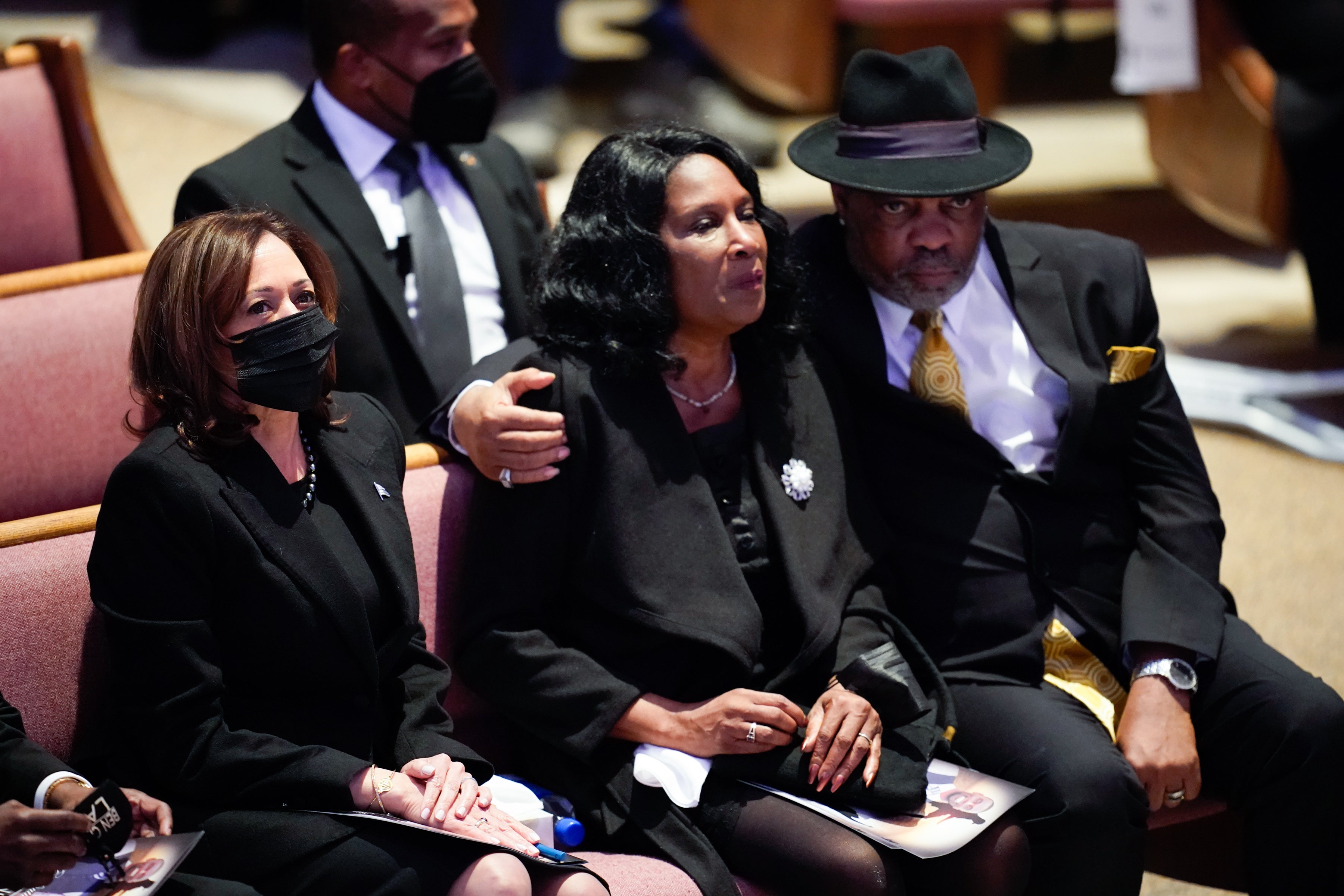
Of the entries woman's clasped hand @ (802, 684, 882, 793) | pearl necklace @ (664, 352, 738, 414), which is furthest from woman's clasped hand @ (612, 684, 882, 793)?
pearl necklace @ (664, 352, 738, 414)

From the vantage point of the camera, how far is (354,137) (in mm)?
3002

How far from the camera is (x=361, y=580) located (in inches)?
81.1

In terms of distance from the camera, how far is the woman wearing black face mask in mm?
1892

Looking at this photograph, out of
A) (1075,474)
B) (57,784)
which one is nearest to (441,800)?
(57,784)

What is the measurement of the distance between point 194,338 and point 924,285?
1.22 metres

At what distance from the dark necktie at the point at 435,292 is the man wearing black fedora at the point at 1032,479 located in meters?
0.54

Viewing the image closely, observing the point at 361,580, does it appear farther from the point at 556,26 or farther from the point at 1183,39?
the point at 556,26

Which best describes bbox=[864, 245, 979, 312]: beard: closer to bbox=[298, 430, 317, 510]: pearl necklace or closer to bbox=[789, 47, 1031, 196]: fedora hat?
bbox=[789, 47, 1031, 196]: fedora hat

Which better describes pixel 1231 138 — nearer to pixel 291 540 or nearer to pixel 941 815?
pixel 941 815

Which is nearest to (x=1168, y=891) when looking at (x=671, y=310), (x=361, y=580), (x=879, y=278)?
(x=879, y=278)

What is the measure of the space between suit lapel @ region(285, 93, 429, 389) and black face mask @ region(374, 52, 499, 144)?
0.19 metres

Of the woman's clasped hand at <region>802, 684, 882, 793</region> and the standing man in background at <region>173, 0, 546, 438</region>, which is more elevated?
the standing man in background at <region>173, 0, 546, 438</region>

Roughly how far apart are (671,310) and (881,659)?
63 cm

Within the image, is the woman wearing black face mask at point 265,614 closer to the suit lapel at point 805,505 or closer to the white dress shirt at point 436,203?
the suit lapel at point 805,505
